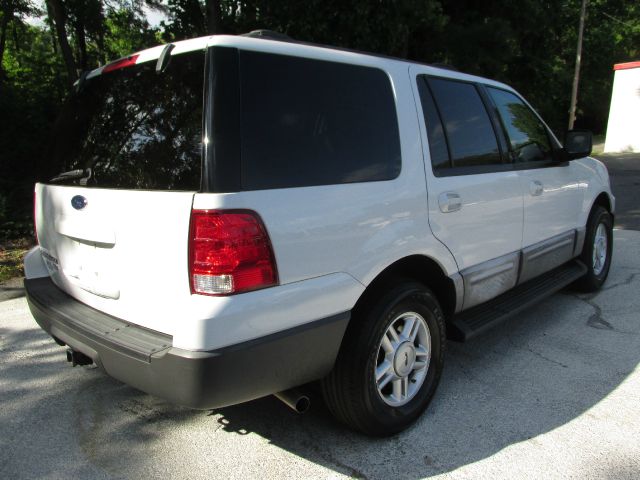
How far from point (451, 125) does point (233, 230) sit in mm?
1649

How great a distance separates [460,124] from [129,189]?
1.94 metres

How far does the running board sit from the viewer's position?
2.96 metres

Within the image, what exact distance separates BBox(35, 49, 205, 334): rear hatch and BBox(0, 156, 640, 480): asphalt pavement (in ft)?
2.44

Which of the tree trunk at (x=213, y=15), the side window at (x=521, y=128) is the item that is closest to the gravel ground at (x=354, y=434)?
the side window at (x=521, y=128)

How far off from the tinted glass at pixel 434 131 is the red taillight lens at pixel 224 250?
1.25 m

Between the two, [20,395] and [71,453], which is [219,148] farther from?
[20,395]

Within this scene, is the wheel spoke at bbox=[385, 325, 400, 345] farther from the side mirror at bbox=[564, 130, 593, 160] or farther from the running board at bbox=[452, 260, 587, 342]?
the side mirror at bbox=[564, 130, 593, 160]

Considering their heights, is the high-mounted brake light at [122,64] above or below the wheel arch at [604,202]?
above

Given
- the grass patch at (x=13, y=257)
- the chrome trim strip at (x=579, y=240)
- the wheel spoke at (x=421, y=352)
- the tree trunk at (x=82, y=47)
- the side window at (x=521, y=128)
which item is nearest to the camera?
the wheel spoke at (x=421, y=352)

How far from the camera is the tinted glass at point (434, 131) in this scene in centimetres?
273

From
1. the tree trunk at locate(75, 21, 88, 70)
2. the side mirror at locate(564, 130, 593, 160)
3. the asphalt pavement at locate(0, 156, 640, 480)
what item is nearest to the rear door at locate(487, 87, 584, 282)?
the side mirror at locate(564, 130, 593, 160)

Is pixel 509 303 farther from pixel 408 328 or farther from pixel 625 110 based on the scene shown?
pixel 625 110

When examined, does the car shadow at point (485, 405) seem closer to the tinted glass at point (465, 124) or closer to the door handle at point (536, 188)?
the door handle at point (536, 188)

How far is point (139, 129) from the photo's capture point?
2.23 m
